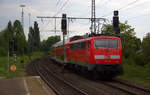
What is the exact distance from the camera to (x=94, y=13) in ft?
91.7

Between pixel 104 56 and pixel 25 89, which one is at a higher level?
pixel 104 56

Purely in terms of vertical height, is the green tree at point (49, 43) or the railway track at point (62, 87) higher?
the green tree at point (49, 43)

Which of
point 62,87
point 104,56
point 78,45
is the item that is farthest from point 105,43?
point 62,87

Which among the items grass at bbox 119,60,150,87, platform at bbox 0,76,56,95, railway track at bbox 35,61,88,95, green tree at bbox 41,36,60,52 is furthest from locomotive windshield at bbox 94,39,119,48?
green tree at bbox 41,36,60,52

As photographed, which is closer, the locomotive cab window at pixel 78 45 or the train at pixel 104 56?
the train at pixel 104 56

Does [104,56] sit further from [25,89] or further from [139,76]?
[25,89]

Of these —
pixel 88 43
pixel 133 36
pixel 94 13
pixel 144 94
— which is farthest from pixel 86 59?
pixel 133 36

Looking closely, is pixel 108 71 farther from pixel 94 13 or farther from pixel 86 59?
pixel 94 13

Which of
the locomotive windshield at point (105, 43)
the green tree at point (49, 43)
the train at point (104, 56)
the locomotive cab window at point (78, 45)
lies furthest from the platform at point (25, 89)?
the green tree at point (49, 43)

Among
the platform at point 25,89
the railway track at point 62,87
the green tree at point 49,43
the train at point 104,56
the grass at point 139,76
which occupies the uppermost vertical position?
the green tree at point 49,43

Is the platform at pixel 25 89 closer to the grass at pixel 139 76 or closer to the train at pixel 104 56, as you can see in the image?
the train at pixel 104 56

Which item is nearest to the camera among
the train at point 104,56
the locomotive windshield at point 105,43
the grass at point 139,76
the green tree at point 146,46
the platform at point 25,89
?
the platform at point 25,89

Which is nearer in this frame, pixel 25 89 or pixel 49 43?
pixel 25 89

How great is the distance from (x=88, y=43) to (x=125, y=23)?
37.3m
